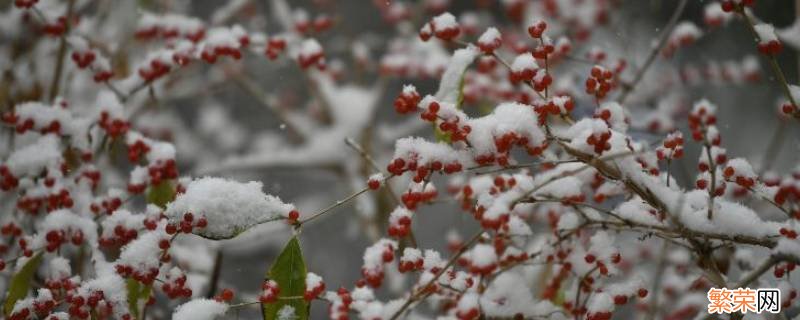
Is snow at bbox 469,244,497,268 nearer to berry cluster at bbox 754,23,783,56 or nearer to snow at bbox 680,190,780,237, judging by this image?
snow at bbox 680,190,780,237

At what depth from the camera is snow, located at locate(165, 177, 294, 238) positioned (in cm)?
114

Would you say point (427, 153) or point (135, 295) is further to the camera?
point (135, 295)

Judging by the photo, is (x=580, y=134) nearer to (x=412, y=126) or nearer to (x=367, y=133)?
(x=367, y=133)

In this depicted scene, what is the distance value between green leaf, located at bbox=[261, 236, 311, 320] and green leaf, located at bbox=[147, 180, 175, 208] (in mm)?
351

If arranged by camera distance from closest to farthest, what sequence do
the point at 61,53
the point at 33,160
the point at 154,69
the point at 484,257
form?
the point at 484,257, the point at 33,160, the point at 154,69, the point at 61,53

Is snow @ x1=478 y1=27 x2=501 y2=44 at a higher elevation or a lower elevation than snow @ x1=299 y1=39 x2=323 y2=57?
lower

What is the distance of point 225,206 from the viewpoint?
1.15 meters

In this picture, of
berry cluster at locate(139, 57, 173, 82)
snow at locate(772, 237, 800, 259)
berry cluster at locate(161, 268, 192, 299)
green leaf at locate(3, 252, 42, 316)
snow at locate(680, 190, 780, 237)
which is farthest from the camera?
berry cluster at locate(139, 57, 173, 82)

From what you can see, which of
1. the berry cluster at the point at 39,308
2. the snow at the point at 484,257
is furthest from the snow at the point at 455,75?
the berry cluster at the point at 39,308

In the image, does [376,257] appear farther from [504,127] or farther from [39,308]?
[39,308]

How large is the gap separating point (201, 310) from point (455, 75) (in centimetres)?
61

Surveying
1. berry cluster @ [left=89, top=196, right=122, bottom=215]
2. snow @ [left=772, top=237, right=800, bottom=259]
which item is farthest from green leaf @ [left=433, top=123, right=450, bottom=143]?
berry cluster @ [left=89, top=196, right=122, bottom=215]

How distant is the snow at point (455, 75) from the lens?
1.33 m

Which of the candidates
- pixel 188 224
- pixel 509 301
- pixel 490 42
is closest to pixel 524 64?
pixel 490 42
